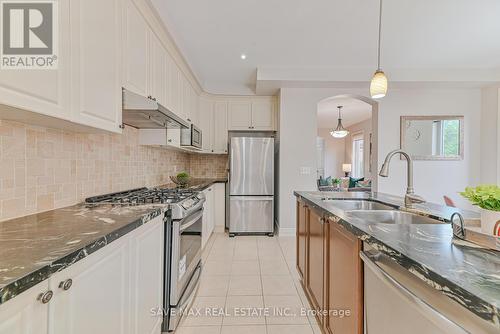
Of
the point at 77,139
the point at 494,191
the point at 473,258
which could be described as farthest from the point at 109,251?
the point at 494,191

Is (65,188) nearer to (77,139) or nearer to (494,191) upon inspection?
(77,139)

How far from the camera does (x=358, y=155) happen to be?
27.6 ft

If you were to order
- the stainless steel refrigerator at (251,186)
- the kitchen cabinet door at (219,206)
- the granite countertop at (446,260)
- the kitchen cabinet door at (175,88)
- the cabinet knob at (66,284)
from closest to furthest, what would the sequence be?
the granite countertop at (446,260) < the cabinet knob at (66,284) < the kitchen cabinet door at (175,88) < the stainless steel refrigerator at (251,186) < the kitchen cabinet door at (219,206)

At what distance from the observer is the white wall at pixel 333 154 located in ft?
30.5

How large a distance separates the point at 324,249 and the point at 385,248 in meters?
0.77

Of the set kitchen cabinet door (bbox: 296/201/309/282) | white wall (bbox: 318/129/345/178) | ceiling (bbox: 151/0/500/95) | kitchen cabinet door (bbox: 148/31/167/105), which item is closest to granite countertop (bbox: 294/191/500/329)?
kitchen cabinet door (bbox: 296/201/309/282)

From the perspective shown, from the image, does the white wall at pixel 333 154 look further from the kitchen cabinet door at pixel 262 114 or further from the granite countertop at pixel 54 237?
the granite countertop at pixel 54 237

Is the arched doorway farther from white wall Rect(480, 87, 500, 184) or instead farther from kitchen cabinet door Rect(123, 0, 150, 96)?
kitchen cabinet door Rect(123, 0, 150, 96)

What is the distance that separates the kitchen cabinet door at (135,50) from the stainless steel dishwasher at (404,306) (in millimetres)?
1858

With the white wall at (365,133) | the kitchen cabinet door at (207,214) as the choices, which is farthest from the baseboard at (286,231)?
the white wall at (365,133)

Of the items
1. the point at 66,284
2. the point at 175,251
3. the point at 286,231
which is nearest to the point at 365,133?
the point at 286,231

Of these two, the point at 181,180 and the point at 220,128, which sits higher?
the point at 220,128

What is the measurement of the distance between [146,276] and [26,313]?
0.76 meters

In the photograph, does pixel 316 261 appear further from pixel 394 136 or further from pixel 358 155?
pixel 358 155
